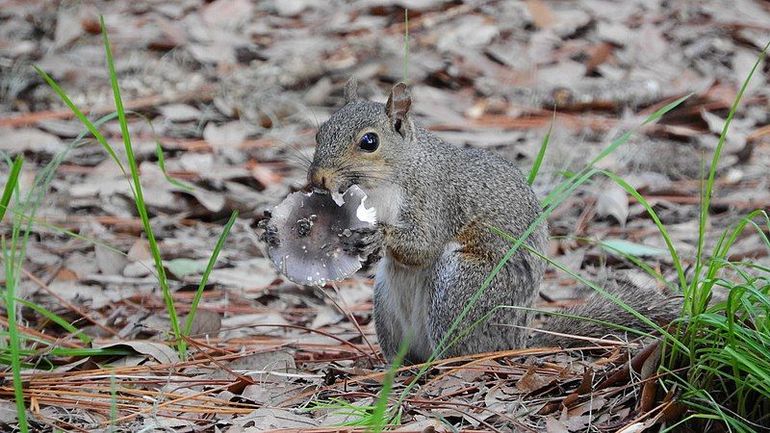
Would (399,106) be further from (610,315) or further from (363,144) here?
(610,315)

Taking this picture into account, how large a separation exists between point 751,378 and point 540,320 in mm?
1799

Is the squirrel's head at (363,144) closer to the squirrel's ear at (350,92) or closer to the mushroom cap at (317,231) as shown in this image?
the mushroom cap at (317,231)

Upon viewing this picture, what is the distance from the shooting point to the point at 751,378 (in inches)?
107

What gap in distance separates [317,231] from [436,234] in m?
0.43


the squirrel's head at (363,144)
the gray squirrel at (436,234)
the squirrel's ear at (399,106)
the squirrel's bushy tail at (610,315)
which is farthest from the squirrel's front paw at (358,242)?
the squirrel's bushy tail at (610,315)

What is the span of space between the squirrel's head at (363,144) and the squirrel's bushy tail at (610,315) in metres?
0.77

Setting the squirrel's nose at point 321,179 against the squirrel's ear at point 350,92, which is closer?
the squirrel's nose at point 321,179

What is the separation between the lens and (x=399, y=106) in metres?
3.91

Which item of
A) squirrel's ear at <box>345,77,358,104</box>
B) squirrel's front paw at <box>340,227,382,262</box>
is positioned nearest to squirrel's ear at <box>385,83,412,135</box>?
squirrel's ear at <box>345,77,358,104</box>

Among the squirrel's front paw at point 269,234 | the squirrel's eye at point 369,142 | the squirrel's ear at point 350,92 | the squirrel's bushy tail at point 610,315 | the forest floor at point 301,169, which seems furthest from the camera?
the squirrel's ear at point 350,92

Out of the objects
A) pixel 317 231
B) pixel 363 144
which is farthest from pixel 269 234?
pixel 363 144

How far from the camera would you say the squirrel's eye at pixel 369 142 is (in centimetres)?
379

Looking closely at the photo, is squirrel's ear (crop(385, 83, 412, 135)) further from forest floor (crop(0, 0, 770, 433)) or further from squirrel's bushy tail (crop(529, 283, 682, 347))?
squirrel's bushy tail (crop(529, 283, 682, 347))

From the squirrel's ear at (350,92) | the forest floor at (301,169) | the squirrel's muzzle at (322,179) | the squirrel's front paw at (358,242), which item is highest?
the squirrel's ear at (350,92)
